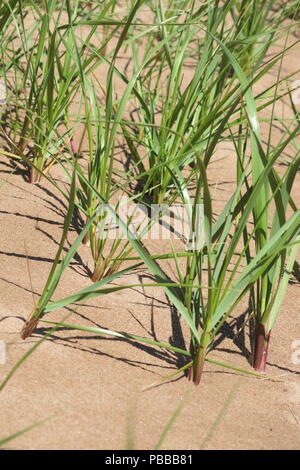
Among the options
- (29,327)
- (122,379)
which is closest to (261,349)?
(122,379)

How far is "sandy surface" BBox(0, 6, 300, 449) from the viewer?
1158 mm

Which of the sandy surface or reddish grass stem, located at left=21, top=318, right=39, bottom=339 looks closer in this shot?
the sandy surface

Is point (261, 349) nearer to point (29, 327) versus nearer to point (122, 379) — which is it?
point (122, 379)

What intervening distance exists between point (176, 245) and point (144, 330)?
32 cm

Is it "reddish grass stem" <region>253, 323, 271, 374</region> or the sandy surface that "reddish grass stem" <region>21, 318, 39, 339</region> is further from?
"reddish grass stem" <region>253, 323, 271, 374</region>

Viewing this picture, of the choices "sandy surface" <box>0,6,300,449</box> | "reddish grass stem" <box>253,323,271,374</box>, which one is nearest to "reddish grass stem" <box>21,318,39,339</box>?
"sandy surface" <box>0,6,300,449</box>

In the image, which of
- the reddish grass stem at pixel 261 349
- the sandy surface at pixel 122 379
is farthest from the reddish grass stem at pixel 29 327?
the reddish grass stem at pixel 261 349

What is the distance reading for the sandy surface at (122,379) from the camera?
45.6 inches

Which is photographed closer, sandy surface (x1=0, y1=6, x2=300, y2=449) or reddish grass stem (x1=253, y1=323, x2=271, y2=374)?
sandy surface (x1=0, y1=6, x2=300, y2=449)

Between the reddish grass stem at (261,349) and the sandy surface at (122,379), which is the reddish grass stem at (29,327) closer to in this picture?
the sandy surface at (122,379)

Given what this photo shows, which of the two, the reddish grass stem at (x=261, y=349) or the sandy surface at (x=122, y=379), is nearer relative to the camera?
the sandy surface at (x=122, y=379)

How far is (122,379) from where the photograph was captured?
4.16 ft

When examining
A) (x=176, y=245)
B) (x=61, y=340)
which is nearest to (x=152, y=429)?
(x=61, y=340)

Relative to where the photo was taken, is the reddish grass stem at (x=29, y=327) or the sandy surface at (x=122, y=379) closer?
the sandy surface at (x=122, y=379)
